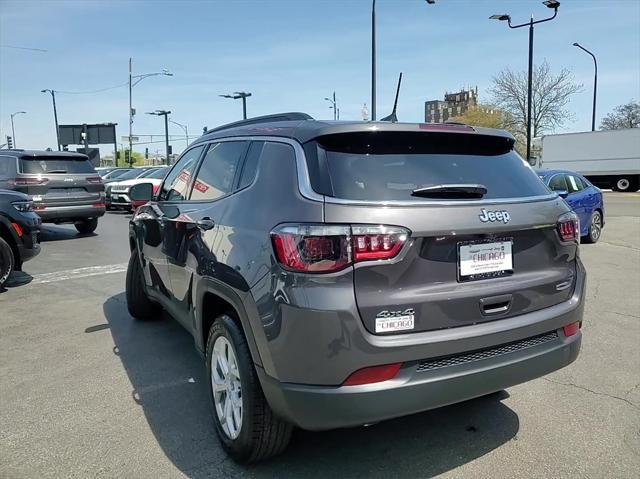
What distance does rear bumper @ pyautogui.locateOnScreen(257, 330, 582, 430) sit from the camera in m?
2.27

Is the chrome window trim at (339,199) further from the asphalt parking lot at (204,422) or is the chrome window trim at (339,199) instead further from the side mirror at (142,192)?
the side mirror at (142,192)

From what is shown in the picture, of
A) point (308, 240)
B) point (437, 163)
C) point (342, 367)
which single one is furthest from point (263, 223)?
point (437, 163)

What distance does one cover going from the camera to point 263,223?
255 cm

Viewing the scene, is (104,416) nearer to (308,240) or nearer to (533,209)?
(308,240)

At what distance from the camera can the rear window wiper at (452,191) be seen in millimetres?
2504

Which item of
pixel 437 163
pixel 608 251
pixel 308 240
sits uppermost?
pixel 437 163

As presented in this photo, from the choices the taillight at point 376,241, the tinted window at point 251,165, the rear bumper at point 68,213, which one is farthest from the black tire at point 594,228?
the rear bumper at point 68,213

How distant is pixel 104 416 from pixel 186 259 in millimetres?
1133

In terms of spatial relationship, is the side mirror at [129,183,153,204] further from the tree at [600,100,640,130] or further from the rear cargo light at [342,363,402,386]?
the tree at [600,100,640,130]

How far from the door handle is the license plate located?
4.70 feet

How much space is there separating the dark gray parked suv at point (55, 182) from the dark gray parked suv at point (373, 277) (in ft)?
32.2

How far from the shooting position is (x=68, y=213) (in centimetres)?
1176

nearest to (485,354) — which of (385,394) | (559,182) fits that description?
(385,394)

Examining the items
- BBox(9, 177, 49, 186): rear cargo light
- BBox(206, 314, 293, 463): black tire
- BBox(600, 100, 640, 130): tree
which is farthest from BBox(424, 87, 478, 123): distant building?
BBox(206, 314, 293, 463): black tire
